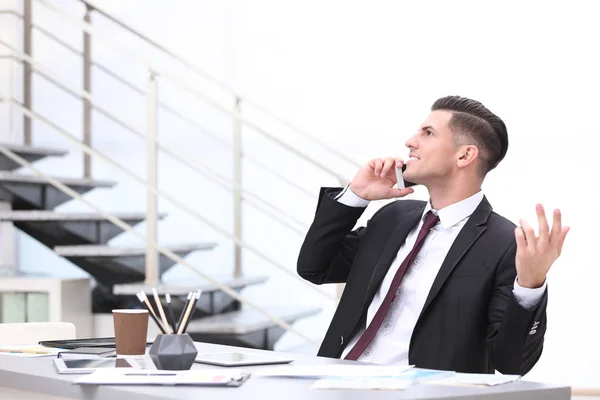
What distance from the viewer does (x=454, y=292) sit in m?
1.82

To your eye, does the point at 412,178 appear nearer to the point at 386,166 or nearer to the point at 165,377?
the point at 386,166

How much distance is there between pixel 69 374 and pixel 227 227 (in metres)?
3.01

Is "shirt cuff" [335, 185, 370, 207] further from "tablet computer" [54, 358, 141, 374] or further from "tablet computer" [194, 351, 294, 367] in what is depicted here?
"tablet computer" [54, 358, 141, 374]

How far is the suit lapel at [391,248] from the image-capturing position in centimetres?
198

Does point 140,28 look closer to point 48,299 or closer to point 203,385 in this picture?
point 48,299

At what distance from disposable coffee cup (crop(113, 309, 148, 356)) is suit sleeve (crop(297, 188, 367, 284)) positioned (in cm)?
66

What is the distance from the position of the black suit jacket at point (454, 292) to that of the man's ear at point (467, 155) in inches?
4.3

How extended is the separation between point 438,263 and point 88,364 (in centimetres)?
84

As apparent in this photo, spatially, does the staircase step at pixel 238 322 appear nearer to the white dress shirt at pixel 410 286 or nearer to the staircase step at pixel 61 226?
the staircase step at pixel 61 226

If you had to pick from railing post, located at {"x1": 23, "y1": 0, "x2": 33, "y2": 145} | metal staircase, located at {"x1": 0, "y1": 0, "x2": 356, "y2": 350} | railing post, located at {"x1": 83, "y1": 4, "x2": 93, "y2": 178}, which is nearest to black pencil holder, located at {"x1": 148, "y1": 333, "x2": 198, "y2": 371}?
metal staircase, located at {"x1": 0, "y1": 0, "x2": 356, "y2": 350}

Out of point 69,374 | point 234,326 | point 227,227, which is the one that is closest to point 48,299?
point 234,326

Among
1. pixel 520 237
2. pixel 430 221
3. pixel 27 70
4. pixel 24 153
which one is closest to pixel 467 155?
pixel 430 221

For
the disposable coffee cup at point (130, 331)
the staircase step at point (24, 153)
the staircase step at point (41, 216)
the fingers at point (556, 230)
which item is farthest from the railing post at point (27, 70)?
the fingers at point (556, 230)

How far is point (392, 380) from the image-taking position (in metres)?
1.17
